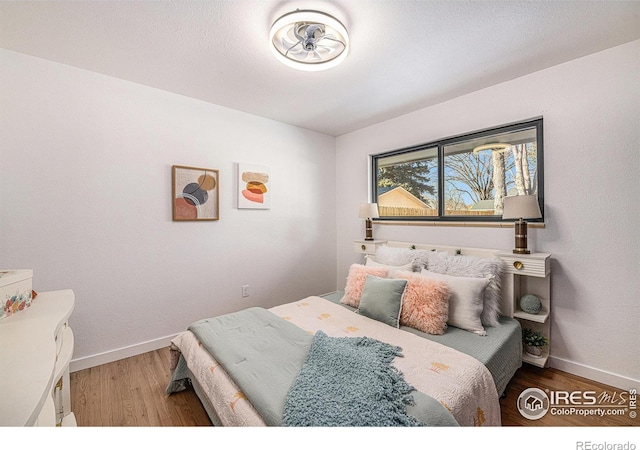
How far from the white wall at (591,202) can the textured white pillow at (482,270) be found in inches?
14.2

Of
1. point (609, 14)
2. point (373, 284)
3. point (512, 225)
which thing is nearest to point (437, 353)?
point (373, 284)

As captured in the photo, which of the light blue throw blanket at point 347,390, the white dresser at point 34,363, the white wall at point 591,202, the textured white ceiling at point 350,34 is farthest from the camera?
the white wall at point 591,202

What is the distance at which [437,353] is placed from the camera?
1507mm

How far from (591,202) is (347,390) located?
85.5 inches

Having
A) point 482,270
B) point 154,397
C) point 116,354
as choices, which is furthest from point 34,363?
point 482,270

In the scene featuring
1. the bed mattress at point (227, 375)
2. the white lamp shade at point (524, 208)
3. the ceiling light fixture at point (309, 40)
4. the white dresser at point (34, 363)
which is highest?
the ceiling light fixture at point (309, 40)

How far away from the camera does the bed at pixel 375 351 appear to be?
108cm

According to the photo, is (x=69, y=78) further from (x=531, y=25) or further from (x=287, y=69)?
(x=531, y=25)

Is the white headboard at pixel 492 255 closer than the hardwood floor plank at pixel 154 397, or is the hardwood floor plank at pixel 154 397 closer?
the hardwood floor plank at pixel 154 397

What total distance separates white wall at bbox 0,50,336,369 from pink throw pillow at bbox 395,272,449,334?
68.6 inches

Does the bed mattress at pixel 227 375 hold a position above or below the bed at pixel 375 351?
below

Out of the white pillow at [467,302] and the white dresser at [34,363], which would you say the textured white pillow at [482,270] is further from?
the white dresser at [34,363]

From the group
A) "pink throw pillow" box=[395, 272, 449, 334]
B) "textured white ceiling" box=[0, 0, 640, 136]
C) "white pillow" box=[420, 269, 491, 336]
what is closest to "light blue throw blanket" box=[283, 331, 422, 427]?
"pink throw pillow" box=[395, 272, 449, 334]

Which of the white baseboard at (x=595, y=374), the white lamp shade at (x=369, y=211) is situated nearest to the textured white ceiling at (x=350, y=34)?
the white lamp shade at (x=369, y=211)
